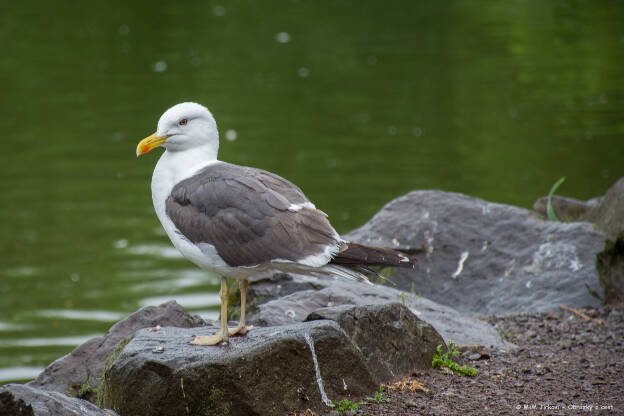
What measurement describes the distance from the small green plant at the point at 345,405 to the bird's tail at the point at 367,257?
2.29ft

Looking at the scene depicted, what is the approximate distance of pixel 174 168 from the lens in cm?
523

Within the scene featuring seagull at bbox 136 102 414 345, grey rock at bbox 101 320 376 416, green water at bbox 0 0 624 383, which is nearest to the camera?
grey rock at bbox 101 320 376 416

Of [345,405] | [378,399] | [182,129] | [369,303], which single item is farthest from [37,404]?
[369,303]

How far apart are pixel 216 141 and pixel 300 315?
1.29m

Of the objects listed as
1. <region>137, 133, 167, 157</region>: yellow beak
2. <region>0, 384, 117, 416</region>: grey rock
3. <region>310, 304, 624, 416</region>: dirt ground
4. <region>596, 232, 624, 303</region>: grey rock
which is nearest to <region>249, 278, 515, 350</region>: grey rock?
<region>310, 304, 624, 416</region>: dirt ground

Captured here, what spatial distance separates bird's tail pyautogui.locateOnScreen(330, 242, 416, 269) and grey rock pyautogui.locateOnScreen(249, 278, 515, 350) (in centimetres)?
110

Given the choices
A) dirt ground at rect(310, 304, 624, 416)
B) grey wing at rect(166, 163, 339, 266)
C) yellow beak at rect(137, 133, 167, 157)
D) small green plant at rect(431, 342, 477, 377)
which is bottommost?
dirt ground at rect(310, 304, 624, 416)

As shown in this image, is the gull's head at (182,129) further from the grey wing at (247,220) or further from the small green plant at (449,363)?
the small green plant at (449,363)

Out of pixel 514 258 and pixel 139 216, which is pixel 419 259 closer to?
pixel 514 258

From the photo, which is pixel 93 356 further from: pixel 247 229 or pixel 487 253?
pixel 487 253

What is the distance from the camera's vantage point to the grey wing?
4.78m

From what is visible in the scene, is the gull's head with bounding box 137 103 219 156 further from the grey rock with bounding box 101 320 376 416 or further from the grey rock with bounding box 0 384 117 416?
the grey rock with bounding box 0 384 117 416

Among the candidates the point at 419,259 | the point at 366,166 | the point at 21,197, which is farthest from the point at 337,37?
the point at 419,259

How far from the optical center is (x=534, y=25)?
23.1 m
